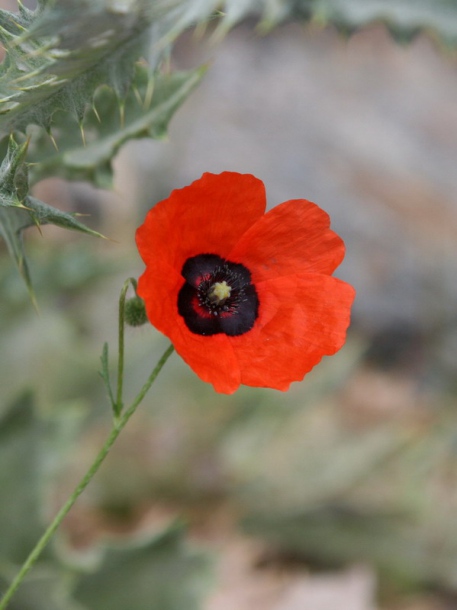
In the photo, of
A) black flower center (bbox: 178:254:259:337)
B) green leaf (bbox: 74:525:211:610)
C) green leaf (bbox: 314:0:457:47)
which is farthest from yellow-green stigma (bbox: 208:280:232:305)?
green leaf (bbox: 74:525:211:610)

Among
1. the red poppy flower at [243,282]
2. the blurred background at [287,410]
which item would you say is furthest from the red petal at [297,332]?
the blurred background at [287,410]

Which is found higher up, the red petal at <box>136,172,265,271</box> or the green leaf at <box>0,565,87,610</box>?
the red petal at <box>136,172,265,271</box>

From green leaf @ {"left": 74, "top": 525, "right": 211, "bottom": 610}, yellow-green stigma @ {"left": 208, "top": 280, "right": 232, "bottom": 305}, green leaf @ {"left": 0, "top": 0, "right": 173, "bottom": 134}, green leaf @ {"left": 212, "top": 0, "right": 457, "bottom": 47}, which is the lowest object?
green leaf @ {"left": 74, "top": 525, "right": 211, "bottom": 610}

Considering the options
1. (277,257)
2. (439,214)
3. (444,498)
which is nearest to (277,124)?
(439,214)

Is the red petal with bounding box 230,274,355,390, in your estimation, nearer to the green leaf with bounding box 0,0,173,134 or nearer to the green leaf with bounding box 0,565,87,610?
the green leaf with bounding box 0,0,173,134

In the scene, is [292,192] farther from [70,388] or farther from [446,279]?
[70,388]

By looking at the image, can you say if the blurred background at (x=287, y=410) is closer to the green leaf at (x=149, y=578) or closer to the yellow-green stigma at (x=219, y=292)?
the green leaf at (x=149, y=578)
